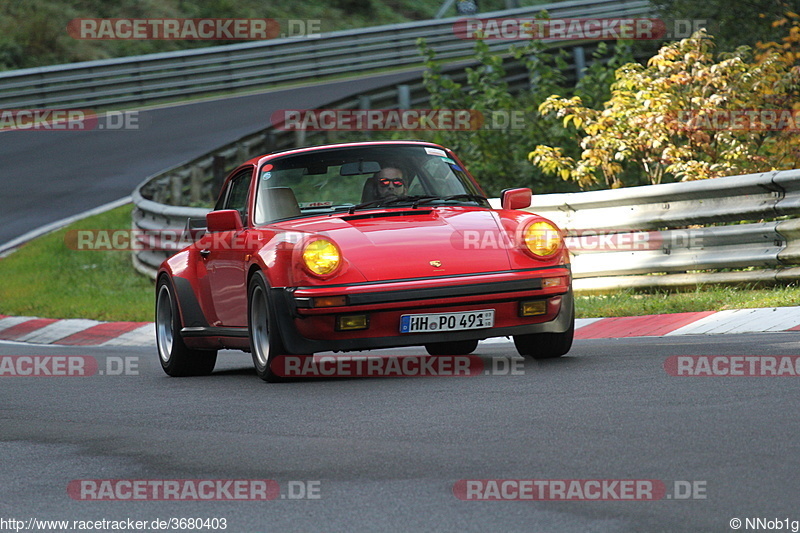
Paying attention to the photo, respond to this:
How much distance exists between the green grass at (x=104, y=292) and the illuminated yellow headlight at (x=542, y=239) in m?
2.63

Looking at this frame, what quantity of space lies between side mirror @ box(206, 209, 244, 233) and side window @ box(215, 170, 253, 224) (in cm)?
26

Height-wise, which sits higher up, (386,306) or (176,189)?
(386,306)

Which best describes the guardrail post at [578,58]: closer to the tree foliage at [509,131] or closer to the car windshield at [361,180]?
the tree foliage at [509,131]

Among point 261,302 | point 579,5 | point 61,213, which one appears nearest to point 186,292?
point 261,302

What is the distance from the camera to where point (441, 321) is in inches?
286

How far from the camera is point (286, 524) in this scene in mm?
4039

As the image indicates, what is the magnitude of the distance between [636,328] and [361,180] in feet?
8.39

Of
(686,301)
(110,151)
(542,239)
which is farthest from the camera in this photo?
(110,151)

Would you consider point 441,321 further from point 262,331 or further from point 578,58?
point 578,58

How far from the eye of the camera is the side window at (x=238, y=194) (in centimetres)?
879

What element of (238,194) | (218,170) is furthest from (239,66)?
(238,194)

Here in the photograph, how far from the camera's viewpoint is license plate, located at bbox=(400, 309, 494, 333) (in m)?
7.24

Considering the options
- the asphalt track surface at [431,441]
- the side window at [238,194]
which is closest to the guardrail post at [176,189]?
the side window at [238,194]

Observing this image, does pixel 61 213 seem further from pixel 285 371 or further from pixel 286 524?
Result: pixel 286 524
